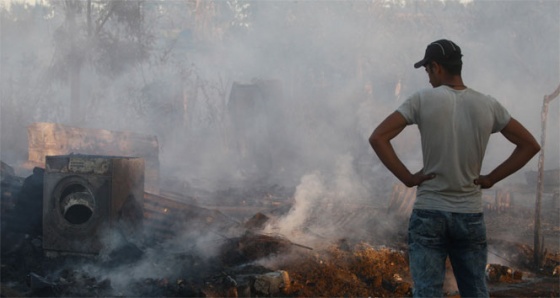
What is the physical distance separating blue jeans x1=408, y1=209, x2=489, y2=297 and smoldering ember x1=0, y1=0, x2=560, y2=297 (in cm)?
358

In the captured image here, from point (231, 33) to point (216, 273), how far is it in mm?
34508

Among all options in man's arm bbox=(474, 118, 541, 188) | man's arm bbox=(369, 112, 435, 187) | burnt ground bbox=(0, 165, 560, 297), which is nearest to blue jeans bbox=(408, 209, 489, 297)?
man's arm bbox=(369, 112, 435, 187)

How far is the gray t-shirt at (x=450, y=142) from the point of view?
2.97 m

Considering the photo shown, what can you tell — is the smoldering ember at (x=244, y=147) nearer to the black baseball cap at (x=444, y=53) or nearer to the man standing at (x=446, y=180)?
the man standing at (x=446, y=180)

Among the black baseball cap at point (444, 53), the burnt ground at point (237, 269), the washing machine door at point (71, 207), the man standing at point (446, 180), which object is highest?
the black baseball cap at point (444, 53)

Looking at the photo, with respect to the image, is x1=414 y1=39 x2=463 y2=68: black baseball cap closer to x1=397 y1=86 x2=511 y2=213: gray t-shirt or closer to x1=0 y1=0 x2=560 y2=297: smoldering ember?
x1=397 y1=86 x2=511 y2=213: gray t-shirt

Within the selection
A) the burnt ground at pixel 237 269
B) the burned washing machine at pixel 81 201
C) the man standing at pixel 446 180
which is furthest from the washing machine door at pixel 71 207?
the man standing at pixel 446 180

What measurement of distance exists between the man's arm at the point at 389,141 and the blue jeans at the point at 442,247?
0.62 feet

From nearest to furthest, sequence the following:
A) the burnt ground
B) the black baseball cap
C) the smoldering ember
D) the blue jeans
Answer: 1. the blue jeans
2. the black baseball cap
3. the burnt ground
4. the smoldering ember

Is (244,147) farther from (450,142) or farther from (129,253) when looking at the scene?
(450,142)

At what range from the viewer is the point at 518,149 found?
3229 mm

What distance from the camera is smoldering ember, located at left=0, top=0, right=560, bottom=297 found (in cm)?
734

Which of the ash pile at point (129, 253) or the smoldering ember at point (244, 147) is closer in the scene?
the ash pile at point (129, 253)

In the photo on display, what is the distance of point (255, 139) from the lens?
2527 cm
